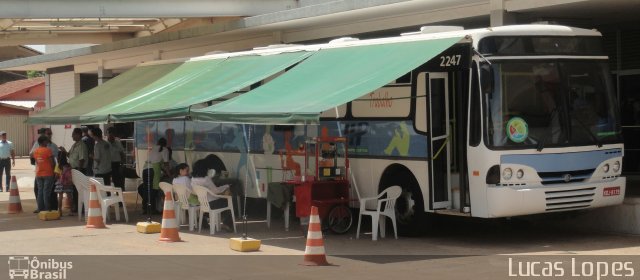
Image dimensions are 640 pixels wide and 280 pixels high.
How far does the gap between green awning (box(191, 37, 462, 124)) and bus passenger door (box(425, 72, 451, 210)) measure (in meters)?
0.57

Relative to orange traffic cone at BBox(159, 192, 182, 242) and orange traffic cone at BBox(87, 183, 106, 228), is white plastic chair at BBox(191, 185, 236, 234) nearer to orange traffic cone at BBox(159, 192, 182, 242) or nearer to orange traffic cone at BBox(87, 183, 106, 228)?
orange traffic cone at BBox(159, 192, 182, 242)

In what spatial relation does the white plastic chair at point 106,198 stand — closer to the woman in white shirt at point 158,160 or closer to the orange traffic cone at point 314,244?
the woman in white shirt at point 158,160

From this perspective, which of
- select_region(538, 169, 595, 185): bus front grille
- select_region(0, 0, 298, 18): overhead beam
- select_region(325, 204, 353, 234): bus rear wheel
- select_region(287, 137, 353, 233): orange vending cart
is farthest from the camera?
select_region(0, 0, 298, 18): overhead beam

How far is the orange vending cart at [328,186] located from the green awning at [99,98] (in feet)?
12.7

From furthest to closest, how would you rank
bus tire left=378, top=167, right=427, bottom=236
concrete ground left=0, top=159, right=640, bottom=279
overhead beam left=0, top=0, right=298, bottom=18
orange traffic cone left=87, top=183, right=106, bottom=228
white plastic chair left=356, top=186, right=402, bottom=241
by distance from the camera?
overhead beam left=0, top=0, right=298, bottom=18 < orange traffic cone left=87, top=183, right=106, bottom=228 < bus tire left=378, top=167, right=427, bottom=236 < white plastic chair left=356, top=186, right=402, bottom=241 < concrete ground left=0, top=159, right=640, bottom=279

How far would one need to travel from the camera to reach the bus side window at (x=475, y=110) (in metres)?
14.0

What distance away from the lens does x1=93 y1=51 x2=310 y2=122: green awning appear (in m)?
16.5

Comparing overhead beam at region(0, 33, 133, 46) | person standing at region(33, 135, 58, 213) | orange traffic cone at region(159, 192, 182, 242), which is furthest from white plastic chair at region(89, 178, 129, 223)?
overhead beam at region(0, 33, 133, 46)

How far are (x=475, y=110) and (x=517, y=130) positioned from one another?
2.00 feet

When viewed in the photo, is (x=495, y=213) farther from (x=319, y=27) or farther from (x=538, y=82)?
(x=319, y=27)

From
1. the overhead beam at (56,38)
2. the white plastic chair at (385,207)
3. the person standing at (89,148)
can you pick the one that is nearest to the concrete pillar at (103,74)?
the overhead beam at (56,38)

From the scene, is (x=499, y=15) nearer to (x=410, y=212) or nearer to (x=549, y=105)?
(x=549, y=105)

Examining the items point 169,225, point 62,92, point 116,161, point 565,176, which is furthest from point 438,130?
point 62,92

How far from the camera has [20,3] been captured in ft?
73.3
